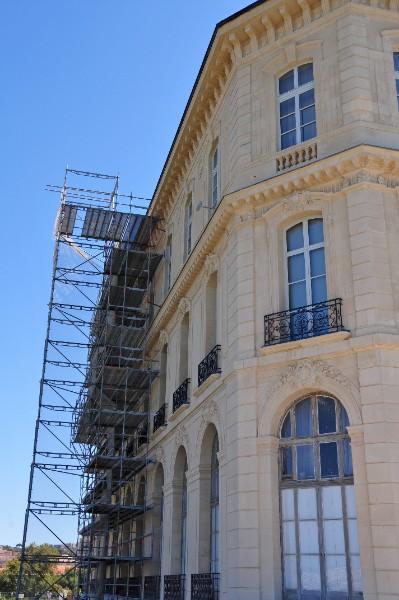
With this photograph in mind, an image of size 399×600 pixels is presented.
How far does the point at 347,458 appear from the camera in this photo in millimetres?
11750

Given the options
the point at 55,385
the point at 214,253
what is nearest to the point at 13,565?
the point at 55,385

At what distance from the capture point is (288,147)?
14766mm

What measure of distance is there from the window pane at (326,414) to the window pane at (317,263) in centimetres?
253

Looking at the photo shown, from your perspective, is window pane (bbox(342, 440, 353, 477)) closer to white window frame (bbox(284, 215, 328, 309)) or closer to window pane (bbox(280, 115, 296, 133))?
white window frame (bbox(284, 215, 328, 309))

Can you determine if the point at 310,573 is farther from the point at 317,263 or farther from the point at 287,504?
the point at 317,263

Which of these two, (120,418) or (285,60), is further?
(120,418)

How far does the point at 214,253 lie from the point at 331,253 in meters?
4.01

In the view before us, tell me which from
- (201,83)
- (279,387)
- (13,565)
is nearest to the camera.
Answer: (279,387)

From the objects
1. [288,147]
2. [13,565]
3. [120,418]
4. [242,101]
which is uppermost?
[242,101]

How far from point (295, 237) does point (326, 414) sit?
383 centimetres

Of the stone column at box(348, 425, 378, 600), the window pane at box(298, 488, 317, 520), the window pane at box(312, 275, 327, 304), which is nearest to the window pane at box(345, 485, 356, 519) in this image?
the stone column at box(348, 425, 378, 600)

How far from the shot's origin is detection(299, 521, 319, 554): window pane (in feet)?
38.2

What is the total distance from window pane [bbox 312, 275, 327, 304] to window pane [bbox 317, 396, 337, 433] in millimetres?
1938

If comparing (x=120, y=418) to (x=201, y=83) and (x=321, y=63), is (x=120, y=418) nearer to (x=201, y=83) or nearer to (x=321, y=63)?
(x=201, y=83)
